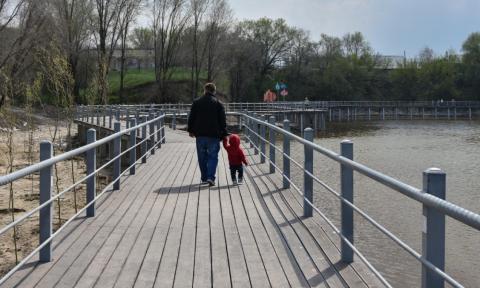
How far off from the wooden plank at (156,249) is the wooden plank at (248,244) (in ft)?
2.68

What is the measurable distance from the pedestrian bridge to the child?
1060mm

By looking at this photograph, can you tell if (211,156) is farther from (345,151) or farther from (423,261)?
(423,261)

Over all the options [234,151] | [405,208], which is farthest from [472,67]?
[234,151]

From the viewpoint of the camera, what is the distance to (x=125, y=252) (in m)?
5.76

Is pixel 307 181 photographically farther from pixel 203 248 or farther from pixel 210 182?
pixel 210 182

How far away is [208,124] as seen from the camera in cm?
998

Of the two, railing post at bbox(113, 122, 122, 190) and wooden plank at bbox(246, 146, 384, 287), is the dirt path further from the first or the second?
wooden plank at bbox(246, 146, 384, 287)

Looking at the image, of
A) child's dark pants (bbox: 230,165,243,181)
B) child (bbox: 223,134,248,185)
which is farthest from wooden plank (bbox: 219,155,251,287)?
child's dark pants (bbox: 230,165,243,181)

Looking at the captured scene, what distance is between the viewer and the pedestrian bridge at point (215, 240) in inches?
160

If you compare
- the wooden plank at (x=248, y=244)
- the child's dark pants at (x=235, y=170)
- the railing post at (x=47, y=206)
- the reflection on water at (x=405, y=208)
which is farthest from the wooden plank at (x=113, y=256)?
the reflection on water at (x=405, y=208)

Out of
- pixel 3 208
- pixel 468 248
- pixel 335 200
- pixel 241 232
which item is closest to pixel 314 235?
pixel 241 232

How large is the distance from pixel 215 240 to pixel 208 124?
3.95 meters

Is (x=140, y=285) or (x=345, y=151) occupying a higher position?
(x=345, y=151)

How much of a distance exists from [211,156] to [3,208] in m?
6.54
